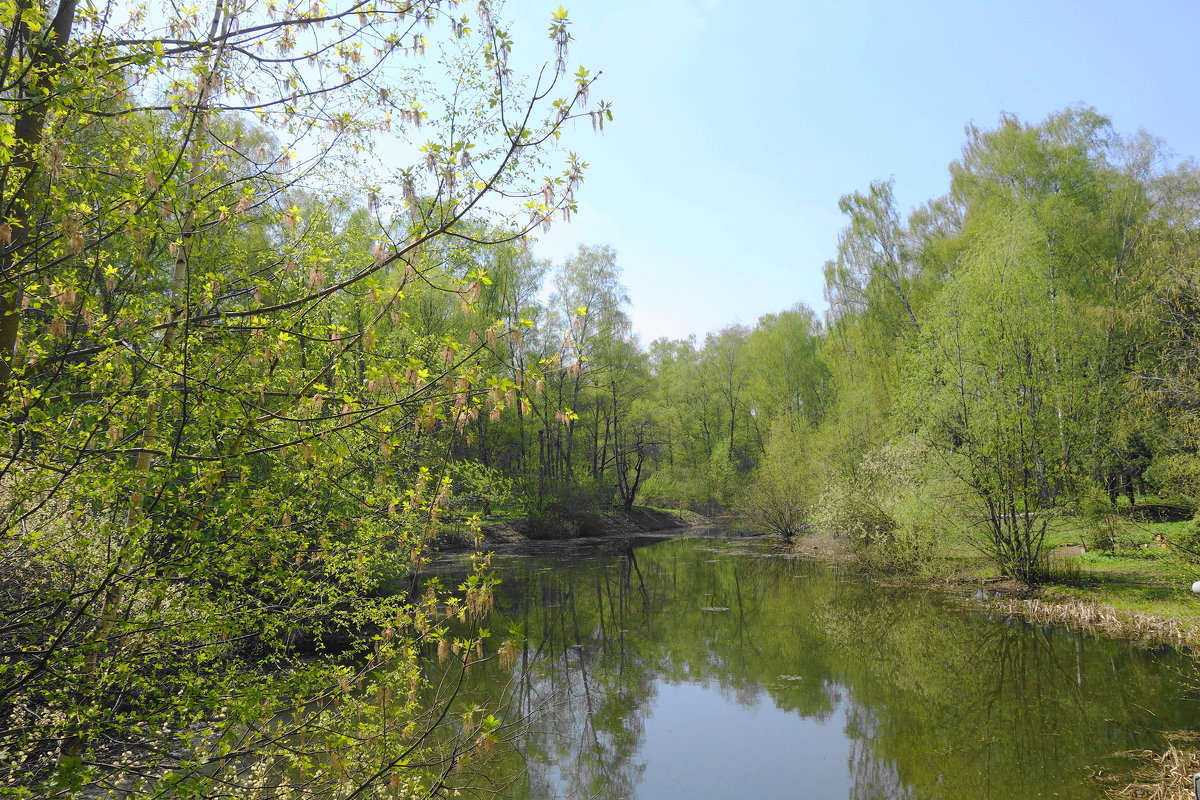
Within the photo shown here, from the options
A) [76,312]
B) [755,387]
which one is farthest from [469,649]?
[755,387]

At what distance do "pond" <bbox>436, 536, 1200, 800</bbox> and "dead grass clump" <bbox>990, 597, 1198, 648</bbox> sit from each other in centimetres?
45

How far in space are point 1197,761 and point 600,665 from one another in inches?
329

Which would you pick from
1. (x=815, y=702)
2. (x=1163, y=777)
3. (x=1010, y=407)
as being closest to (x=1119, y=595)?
(x=1010, y=407)

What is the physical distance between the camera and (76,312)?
151 inches

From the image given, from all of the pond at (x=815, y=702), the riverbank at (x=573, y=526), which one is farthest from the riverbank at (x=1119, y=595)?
the riverbank at (x=573, y=526)

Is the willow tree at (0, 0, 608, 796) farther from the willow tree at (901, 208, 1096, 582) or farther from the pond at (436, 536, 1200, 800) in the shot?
the willow tree at (901, 208, 1096, 582)

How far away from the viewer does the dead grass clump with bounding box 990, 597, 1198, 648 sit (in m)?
12.4

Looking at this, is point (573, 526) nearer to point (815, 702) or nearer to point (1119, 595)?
point (1119, 595)

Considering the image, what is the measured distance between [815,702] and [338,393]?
32.2 feet

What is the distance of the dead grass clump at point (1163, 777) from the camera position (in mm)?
6852

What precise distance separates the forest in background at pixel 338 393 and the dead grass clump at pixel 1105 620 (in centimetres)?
191

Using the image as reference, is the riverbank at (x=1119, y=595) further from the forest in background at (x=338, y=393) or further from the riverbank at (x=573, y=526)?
the riverbank at (x=573, y=526)

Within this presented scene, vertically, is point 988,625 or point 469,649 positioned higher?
point 469,649

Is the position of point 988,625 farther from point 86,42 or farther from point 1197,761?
point 86,42
